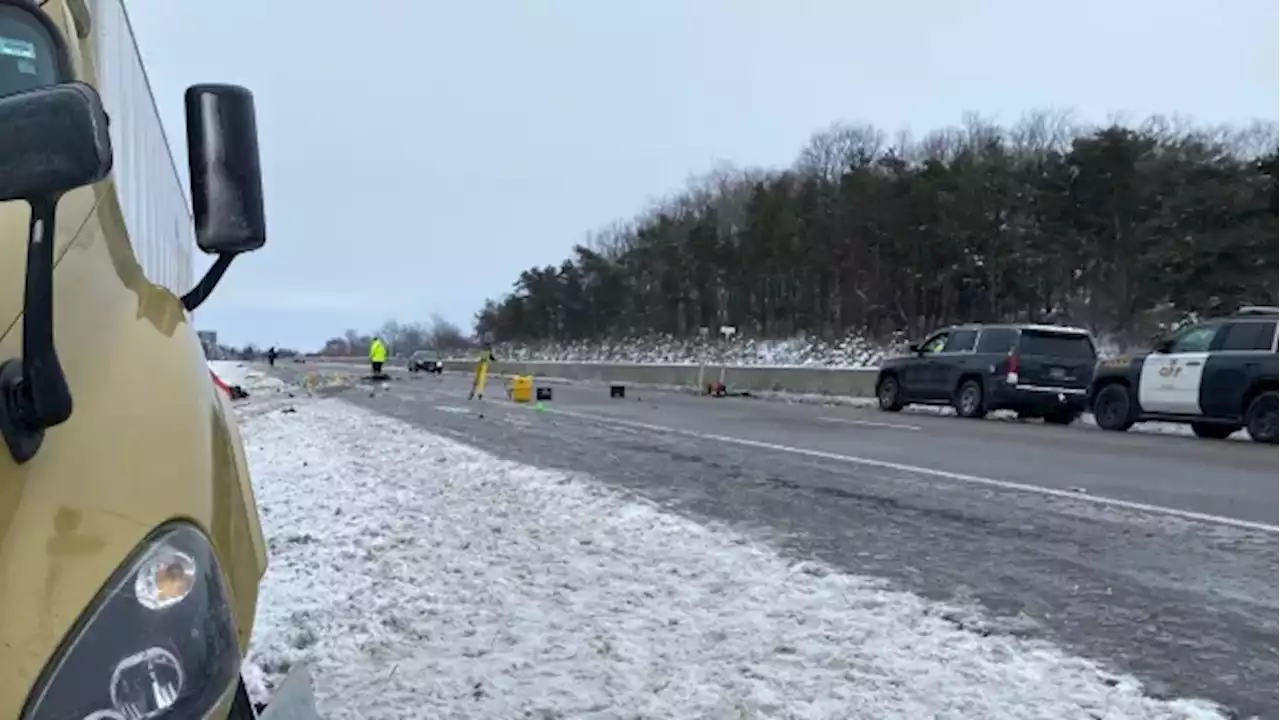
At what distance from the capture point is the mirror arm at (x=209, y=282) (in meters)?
2.83

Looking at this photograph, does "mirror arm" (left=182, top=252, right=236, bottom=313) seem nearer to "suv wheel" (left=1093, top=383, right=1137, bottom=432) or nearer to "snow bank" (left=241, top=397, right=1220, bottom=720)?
"snow bank" (left=241, top=397, right=1220, bottom=720)

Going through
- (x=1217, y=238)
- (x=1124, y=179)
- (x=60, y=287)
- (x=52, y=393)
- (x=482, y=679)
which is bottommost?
(x=482, y=679)

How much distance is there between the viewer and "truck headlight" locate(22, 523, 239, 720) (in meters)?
1.57

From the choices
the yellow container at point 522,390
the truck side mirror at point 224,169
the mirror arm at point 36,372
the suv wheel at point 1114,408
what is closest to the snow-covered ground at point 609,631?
the truck side mirror at point 224,169

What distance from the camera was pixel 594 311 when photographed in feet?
282

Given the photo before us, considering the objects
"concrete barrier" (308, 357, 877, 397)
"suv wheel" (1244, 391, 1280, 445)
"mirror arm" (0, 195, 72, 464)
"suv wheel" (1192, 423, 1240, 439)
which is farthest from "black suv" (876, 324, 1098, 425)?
"mirror arm" (0, 195, 72, 464)

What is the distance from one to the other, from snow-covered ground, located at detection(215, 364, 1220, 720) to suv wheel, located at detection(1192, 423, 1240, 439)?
13254 millimetres

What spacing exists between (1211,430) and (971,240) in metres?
32.5

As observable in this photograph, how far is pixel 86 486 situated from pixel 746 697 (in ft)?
10.3

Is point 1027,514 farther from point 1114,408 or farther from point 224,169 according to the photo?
point 1114,408

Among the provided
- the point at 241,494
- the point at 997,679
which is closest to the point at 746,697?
the point at 997,679

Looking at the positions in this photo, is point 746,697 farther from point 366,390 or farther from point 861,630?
point 366,390

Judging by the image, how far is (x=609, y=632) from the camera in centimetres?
539

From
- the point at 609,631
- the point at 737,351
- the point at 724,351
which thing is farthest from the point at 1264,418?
the point at 724,351
